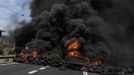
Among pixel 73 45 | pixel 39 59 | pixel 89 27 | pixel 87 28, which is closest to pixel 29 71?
pixel 39 59

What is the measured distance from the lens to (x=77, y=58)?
2792 centimetres

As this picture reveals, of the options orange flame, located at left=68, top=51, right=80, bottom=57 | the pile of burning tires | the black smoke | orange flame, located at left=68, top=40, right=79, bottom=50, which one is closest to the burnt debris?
the black smoke

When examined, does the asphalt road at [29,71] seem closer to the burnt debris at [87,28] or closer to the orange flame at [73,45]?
the orange flame at [73,45]

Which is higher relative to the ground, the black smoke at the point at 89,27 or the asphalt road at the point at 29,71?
the black smoke at the point at 89,27

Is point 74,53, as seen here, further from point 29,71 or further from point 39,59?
point 29,71

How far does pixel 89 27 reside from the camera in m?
42.4

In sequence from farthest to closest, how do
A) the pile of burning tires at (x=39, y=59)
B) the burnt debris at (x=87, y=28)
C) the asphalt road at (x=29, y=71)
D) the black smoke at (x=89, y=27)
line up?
the black smoke at (x=89, y=27)
the burnt debris at (x=87, y=28)
the pile of burning tires at (x=39, y=59)
the asphalt road at (x=29, y=71)

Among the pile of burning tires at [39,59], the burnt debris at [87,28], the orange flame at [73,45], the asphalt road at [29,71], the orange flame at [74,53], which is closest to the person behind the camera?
the asphalt road at [29,71]

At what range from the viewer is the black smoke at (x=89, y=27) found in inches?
1601

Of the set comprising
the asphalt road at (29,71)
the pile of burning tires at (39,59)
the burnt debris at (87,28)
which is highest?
the burnt debris at (87,28)

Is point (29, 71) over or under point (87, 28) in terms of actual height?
under

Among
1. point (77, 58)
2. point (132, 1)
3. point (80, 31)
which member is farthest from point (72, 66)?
point (132, 1)

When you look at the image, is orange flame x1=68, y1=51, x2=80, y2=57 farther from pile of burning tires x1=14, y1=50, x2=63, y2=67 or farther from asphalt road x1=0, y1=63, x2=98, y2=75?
asphalt road x1=0, y1=63, x2=98, y2=75

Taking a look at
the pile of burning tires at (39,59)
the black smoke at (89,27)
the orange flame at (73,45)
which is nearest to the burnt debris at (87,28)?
the black smoke at (89,27)
